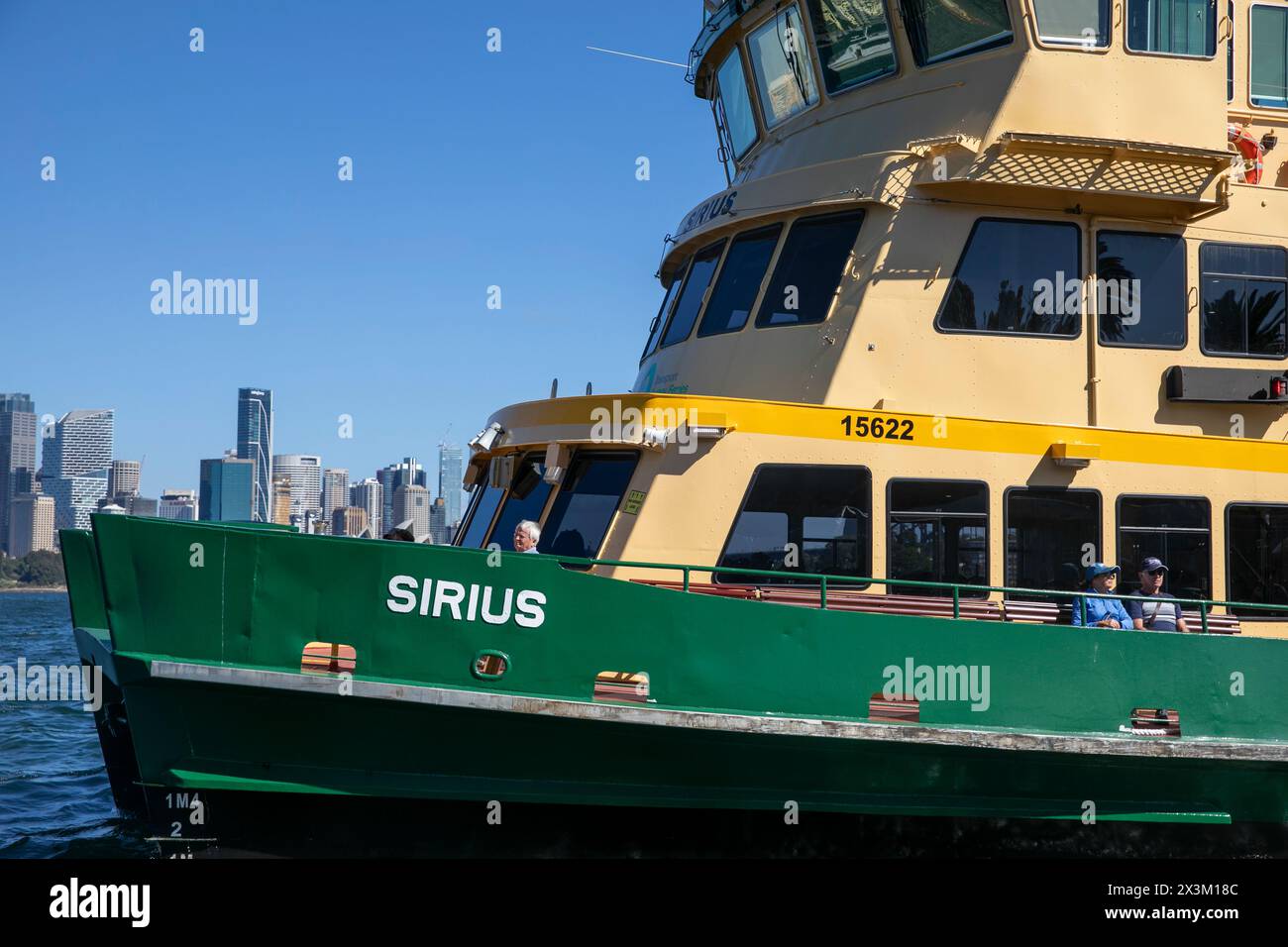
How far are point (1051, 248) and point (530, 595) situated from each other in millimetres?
4440

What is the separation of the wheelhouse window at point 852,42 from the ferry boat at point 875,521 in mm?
29

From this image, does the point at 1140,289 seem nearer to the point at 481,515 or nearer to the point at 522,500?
the point at 522,500

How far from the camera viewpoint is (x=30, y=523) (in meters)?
88.1

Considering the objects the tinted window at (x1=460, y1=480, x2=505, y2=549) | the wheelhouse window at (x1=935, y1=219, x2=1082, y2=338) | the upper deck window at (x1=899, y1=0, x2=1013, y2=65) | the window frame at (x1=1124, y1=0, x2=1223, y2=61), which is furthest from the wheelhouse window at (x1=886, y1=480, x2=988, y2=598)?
the window frame at (x1=1124, y1=0, x2=1223, y2=61)

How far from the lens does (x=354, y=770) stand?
596 centimetres

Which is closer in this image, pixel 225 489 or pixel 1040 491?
pixel 1040 491

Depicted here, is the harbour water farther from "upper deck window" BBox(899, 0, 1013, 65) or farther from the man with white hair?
"upper deck window" BBox(899, 0, 1013, 65)

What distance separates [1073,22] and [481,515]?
5.37 metres

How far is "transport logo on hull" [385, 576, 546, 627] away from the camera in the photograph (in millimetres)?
5965

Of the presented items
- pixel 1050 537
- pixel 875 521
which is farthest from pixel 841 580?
pixel 1050 537

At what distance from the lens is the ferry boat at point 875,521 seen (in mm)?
5918

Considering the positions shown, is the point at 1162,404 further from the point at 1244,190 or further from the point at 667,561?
the point at 667,561

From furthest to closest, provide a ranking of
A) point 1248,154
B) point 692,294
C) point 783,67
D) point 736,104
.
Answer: point 736,104
point 783,67
point 692,294
point 1248,154
